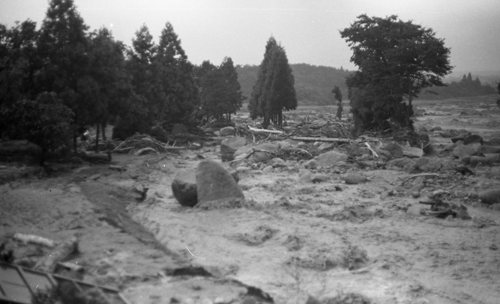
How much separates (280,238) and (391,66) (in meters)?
23.9

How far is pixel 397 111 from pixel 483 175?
14703 millimetres

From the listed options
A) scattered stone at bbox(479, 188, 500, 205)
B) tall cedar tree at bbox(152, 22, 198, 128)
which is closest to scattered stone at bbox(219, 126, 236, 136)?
tall cedar tree at bbox(152, 22, 198, 128)

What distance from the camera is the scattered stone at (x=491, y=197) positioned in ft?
38.2

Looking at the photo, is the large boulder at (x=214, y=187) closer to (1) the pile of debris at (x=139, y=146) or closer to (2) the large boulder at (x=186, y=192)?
(2) the large boulder at (x=186, y=192)

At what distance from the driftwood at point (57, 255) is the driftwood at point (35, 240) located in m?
0.35

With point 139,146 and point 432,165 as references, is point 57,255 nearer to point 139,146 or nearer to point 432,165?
point 432,165

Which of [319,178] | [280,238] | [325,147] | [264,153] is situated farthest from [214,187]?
[325,147]

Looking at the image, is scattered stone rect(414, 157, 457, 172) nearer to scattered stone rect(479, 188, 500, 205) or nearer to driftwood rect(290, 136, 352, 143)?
scattered stone rect(479, 188, 500, 205)

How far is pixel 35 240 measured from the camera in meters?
7.77

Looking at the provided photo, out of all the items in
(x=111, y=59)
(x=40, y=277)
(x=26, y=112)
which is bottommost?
(x=40, y=277)

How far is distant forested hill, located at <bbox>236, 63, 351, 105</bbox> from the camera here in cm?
10360

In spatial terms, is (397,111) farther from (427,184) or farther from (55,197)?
(55,197)

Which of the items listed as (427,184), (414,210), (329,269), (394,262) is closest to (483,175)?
(427,184)

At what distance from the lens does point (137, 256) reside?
→ 758cm
